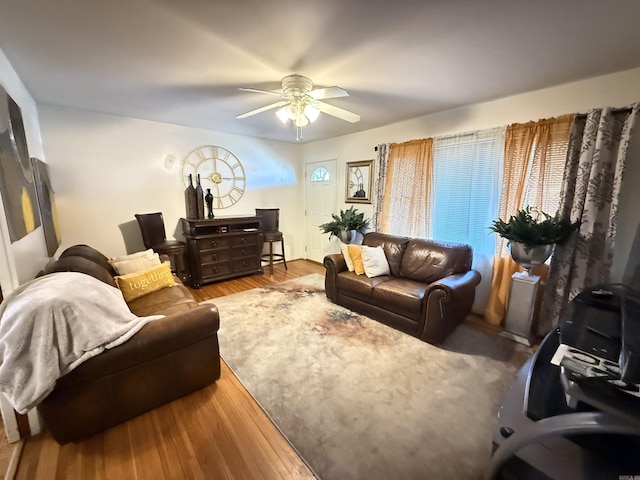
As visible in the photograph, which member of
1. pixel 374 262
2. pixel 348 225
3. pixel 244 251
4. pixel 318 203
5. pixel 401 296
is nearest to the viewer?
pixel 401 296

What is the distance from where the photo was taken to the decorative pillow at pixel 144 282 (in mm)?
2365

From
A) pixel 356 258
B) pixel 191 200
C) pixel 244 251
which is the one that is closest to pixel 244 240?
pixel 244 251

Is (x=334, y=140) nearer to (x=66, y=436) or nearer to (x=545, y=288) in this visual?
(x=545, y=288)

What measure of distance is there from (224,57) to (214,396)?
2.46 metres

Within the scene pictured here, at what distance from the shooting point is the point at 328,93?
1984mm

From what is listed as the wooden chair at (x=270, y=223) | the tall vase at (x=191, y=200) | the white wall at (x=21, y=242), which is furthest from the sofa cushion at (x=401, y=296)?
the tall vase at (x=191, y=200)

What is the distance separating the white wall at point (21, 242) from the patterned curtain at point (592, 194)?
13.4ft

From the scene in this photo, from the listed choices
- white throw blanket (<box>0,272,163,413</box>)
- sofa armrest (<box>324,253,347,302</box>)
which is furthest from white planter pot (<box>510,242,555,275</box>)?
white throw blanket (<box>0,272,163,413</box>)

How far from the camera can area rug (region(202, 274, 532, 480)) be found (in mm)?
1398

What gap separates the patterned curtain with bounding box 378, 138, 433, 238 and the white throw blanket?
3263 mm

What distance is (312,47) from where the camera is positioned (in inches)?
67.3

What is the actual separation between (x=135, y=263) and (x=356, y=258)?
2.46m

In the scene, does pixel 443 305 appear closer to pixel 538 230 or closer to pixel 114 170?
pixel 538 230

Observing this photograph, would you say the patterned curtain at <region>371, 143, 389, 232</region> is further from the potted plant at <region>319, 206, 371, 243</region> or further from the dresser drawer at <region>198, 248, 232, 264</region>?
the dresser drawer at <region>198, 248, 232, 264</region>
